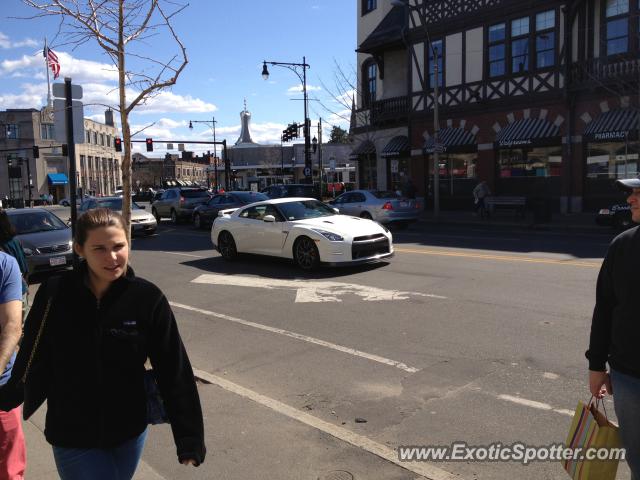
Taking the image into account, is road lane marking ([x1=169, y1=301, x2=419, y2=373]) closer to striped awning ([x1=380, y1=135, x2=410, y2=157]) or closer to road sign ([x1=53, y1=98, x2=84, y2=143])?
road sign ([x1=53, y1=98, x2=84, y2=143])

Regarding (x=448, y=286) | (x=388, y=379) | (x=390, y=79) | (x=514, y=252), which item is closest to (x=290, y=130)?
(x=390, y=79)

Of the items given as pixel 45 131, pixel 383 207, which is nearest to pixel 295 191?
pixel 383 207

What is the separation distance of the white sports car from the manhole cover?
732 centimetres

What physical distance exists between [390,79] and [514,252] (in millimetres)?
21455

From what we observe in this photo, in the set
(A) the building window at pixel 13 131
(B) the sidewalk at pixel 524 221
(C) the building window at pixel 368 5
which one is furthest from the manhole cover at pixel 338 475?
(A) the building window at pixel 13 131

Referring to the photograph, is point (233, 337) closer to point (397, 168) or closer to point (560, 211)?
point (560, 211)

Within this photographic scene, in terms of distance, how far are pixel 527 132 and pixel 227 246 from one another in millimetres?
15981

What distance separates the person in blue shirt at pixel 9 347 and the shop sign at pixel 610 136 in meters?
22.1

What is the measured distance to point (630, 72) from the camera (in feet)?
68.3

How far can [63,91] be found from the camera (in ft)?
21.2

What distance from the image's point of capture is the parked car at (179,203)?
25531mm

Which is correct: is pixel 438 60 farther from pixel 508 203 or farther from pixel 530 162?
pixel 508 203

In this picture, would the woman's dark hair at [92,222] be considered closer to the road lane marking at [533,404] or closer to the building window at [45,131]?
the road lane marking at [533,404]

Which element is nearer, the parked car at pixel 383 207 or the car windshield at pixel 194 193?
the parked car at pixel 383 207
